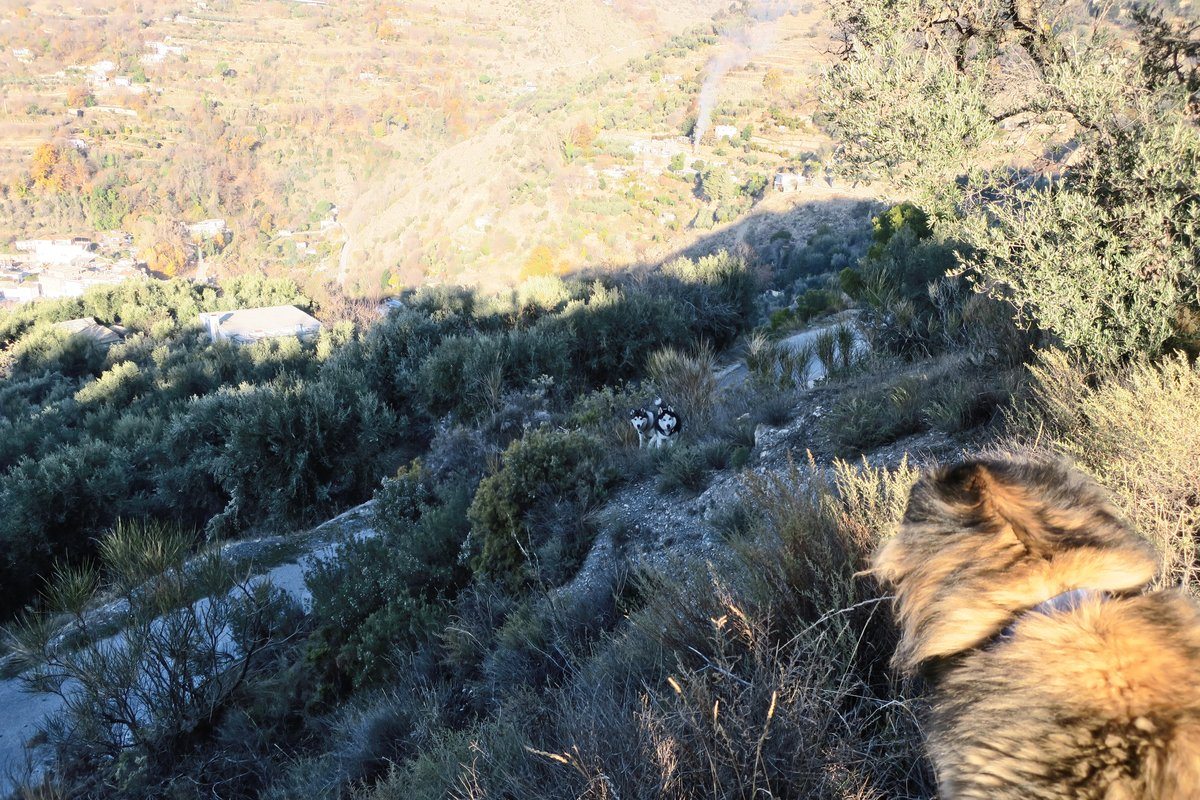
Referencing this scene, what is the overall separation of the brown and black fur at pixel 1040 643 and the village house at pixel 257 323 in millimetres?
25742

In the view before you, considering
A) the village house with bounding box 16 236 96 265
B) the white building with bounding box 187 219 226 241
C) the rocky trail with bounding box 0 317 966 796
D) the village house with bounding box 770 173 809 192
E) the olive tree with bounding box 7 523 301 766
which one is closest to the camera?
the rocky trail with bounding box 0 317 966 796

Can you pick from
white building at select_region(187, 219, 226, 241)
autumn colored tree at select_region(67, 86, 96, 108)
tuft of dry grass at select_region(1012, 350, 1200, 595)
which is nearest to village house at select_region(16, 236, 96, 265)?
white building at select_region(187, 219, 226, 241)

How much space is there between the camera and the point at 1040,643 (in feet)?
3.85

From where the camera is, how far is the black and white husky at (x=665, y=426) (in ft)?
26.0

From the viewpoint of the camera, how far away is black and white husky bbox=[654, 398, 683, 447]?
7.91 m

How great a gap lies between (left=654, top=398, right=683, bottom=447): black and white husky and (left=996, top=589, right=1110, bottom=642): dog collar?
652 cm

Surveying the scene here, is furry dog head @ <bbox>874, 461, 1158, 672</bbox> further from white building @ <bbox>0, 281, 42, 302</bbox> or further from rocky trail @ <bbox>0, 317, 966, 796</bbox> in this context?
white building @ <bbox>0, 281, 42, 302</bbox>

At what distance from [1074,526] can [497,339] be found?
43.8 ft

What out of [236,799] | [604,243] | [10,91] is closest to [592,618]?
[236,799]

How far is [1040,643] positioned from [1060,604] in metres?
0.09

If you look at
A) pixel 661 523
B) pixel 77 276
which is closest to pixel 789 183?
pixel 661 523

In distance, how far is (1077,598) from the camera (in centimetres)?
122

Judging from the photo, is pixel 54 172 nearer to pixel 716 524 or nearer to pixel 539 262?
pixel 539 262

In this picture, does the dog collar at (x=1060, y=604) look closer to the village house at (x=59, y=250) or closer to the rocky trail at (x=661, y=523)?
the rocky trail at (x=661, y=523)
